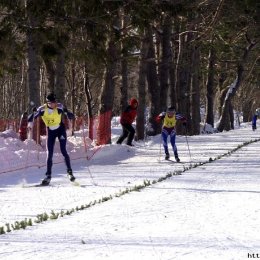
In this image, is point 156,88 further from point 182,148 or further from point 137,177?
point 137,177

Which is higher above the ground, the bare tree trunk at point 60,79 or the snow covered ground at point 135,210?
the bare tree trunk at point 60,79

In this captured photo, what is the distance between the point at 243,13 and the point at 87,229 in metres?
22.3

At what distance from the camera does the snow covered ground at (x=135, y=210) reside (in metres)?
5.90

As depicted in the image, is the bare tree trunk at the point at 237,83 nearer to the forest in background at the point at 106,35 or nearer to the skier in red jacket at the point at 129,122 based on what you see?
the forest in background at the point at 106,35

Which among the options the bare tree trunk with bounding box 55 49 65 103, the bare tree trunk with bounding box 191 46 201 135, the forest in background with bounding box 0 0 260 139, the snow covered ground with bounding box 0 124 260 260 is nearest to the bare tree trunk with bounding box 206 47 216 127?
the bare tree trunk with bounding box 191 46 201 135

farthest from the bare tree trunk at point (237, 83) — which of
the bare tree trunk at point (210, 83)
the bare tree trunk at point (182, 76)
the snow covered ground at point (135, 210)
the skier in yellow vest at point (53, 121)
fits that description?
the skier in yellow vest at point (53, 121)

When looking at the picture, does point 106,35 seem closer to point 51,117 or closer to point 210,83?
point 51,117

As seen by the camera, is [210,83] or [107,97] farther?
[210,83]

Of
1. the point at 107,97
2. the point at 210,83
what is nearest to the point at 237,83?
the point at 210,83

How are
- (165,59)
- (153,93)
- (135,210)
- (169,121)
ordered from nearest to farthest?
(135,210) < (169,121) < (165,59) < (153,93)

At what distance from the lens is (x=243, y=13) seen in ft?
88.9

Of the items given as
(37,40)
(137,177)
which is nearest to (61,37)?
(37,40)

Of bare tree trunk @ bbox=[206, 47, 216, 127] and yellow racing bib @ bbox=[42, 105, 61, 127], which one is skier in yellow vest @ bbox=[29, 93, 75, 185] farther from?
bare tree trunk @ bbox=[206, 47, 216, 127]

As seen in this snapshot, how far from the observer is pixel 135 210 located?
8.25 meters
